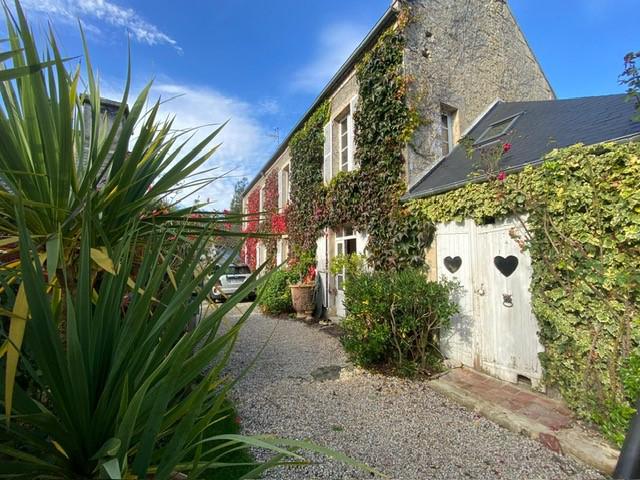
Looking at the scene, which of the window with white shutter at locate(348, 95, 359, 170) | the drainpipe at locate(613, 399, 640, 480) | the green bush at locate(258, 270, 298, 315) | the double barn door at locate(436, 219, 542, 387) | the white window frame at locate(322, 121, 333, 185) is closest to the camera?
the drainpipe at locate(613, 399, 640, 480)

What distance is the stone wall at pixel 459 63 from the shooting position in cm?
643

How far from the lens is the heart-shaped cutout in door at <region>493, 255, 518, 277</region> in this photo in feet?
14.1

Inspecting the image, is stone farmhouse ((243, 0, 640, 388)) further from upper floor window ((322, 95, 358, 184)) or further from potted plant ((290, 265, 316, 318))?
potted plant ((290, 265, 316, 318))

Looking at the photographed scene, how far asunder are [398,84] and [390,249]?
3190 mm

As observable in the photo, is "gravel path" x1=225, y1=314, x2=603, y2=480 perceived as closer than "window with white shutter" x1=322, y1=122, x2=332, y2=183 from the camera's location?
Yes

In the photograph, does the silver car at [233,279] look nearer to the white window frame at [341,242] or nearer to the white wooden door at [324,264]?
the white wooden door at [324,264]

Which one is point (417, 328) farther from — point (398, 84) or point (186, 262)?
point (398, 84)

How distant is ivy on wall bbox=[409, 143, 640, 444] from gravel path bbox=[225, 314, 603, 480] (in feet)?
2.75

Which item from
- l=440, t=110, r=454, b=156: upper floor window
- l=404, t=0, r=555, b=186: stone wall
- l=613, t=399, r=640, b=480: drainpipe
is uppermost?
l=404, t=0, r=555, b=186: stone wall

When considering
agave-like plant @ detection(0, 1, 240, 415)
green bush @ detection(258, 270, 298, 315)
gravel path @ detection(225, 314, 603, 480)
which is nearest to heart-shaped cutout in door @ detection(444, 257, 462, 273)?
gravel path @ detection(225, 314, 603, 480)

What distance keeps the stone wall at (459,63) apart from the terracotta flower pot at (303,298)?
14.3 feet

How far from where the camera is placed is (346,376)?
4754 millimetres

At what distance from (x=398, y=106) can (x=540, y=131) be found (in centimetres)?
244

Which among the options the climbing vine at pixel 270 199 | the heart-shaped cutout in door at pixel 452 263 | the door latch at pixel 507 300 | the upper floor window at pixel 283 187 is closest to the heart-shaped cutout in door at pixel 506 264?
the door latch at pixel 507 300
